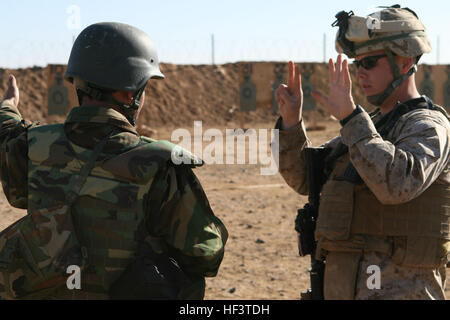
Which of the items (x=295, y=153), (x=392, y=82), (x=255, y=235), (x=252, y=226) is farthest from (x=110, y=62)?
(x=252, y=226)

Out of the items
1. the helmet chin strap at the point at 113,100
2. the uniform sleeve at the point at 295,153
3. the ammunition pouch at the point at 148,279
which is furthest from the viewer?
the uniform sleeve at the point at 295,153

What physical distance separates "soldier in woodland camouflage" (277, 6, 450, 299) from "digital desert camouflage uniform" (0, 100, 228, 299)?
2.18 feet

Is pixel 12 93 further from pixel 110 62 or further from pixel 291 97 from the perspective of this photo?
pixel 291 97

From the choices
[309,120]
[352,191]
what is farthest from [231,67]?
[352,191]

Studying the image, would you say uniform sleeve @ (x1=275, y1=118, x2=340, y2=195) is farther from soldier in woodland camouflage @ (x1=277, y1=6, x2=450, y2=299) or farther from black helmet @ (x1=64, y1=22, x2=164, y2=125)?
black helmet @ (x1=64, y1=22, x2=164, y2=125)

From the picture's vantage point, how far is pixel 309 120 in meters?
30.3

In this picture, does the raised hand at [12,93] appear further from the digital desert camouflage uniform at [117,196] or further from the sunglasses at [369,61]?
the sunglasses at [369,61]

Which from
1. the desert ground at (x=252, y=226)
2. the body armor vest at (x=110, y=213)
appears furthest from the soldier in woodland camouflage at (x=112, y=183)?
the desert ground at (x=252, y=226)

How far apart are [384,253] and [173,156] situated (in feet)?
3.57

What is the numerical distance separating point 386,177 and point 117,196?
3.47 feet

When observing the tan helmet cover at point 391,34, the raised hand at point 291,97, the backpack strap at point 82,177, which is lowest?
the backpack strap at point 82,177

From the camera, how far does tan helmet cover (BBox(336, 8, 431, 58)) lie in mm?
2934

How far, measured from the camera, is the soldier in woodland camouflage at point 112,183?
2.29 metres
